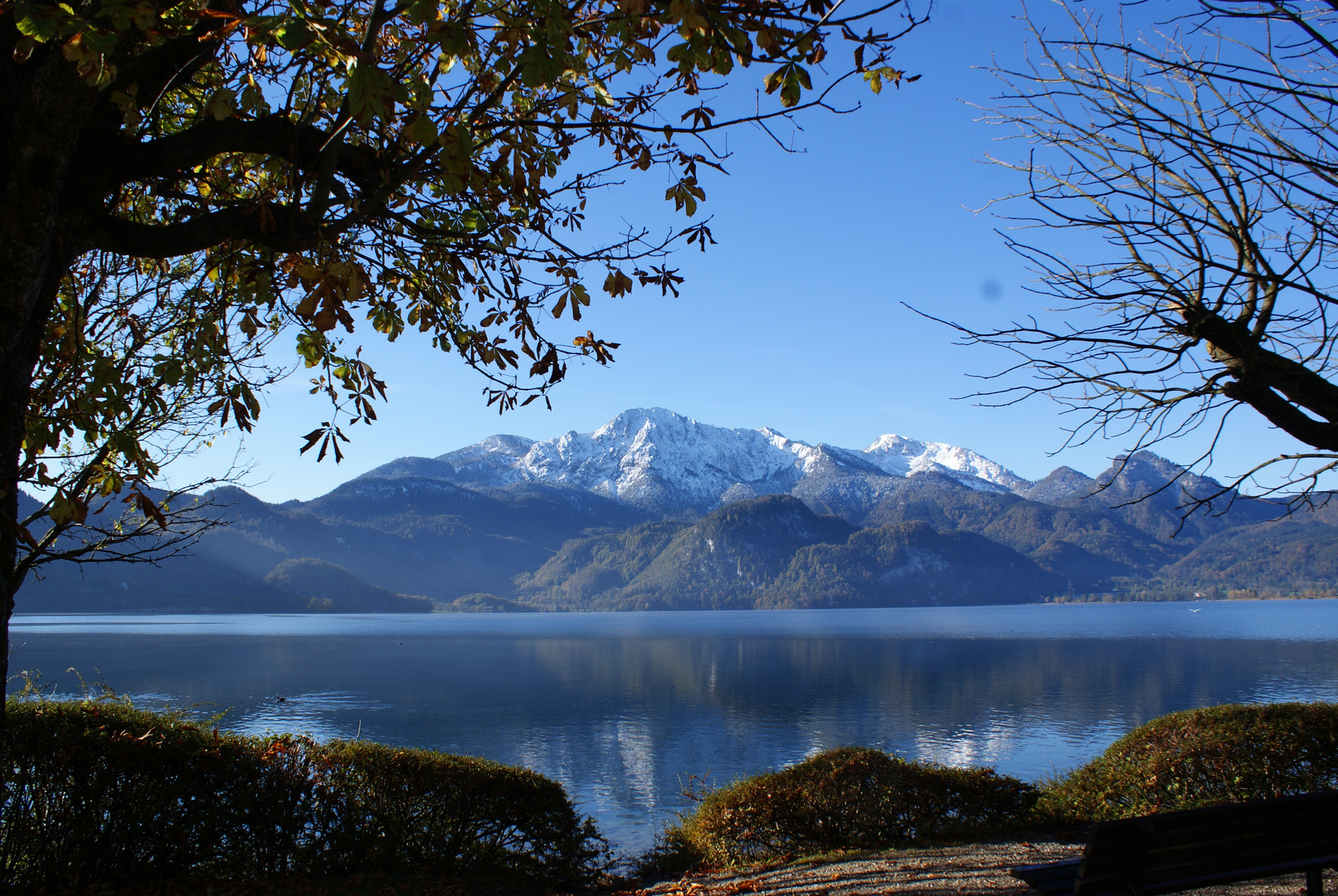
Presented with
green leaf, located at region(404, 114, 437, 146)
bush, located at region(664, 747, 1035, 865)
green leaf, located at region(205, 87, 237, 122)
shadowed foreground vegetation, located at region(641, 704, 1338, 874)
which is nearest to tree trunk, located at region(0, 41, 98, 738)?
green leaf, located at region(205, 87, 237, 122)

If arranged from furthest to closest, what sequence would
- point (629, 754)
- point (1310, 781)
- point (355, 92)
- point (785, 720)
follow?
point (785, 720) < point (629, 754) < point (1310, 781) < point (355, 92)

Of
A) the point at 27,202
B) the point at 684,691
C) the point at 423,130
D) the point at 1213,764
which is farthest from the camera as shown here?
the point at 684,691

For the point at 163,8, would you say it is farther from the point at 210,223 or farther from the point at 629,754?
the point at 629,754

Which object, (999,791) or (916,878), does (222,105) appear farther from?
(999,791)

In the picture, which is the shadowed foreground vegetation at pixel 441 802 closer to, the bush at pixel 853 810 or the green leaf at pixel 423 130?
the bush at pixel 853 810

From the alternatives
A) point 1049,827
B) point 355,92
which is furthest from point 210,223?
point 1049,827

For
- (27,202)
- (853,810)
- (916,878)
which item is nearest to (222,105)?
(27,202)

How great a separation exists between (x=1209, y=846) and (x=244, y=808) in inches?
303

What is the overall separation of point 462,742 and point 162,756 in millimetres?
23635

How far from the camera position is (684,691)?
47.8 metres

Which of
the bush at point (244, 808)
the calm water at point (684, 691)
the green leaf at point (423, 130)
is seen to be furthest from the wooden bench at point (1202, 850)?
the calm water at point (684, 691)

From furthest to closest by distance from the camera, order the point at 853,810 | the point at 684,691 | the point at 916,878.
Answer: the point at 684,691 → the point at 853,810 → the point at 916,878

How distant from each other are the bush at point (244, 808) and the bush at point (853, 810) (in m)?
1.87

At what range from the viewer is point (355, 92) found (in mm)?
2803
